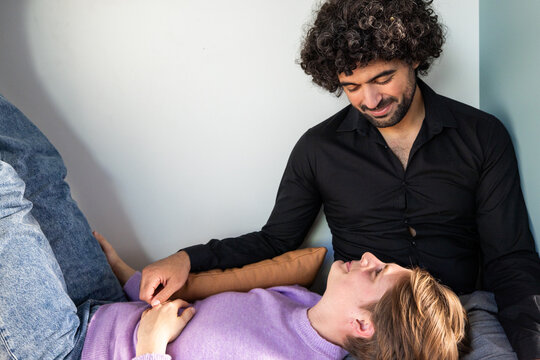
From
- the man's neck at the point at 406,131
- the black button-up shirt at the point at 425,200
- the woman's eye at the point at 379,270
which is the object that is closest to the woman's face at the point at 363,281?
the woman's eye at the point at 379,270

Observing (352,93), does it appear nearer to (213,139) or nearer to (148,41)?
(213,139)

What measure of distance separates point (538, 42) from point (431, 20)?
0.38 meters

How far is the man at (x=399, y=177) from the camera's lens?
5.81 feet

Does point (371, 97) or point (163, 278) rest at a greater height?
point (371, 97)

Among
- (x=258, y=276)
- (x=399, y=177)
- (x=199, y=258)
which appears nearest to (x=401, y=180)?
(x=399, y=177)

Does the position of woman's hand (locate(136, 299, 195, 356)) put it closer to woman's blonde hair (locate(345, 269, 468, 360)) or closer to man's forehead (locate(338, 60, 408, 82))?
woman's blonde hair (locate(345, 269, 468, 360))

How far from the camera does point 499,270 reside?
1.82 metres

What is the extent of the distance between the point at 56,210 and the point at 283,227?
856 mm

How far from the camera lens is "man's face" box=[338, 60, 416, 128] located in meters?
1.77

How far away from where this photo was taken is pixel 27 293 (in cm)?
157

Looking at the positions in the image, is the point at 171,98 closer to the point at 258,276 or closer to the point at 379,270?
the point at 258,276

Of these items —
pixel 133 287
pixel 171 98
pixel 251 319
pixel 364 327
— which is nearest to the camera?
pixel 364 327

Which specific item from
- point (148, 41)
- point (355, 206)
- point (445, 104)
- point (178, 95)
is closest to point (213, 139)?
point (178, 95)

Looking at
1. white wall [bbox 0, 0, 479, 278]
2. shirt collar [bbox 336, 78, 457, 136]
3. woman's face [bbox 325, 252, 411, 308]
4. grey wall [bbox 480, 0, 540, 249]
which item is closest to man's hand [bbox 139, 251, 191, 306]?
white wall [bbox 0, 0, 479, 278]
